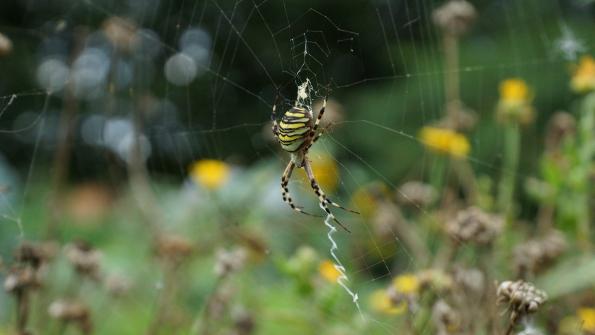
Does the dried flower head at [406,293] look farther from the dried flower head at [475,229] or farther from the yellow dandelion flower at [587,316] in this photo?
the yellow dandelion flower at [587,316]

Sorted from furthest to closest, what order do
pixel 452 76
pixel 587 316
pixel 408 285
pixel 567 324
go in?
1. pixel 452 76
2. pixel 567 324
3. pixel 587 316
4. pixel 408 285

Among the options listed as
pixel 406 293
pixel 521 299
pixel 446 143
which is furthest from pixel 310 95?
pixel 521 299

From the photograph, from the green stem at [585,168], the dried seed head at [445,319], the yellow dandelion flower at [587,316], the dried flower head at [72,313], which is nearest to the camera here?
the dried seed head at [445,319]

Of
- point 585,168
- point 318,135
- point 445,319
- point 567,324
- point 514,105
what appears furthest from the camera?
point 514,105

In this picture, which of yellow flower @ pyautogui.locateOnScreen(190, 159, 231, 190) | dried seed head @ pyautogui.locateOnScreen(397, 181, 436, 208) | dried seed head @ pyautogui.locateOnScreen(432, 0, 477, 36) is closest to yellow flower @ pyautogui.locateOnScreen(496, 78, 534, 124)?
dried seed head @ pyautogui.locateOnScreen(432, 0, 477, 36)

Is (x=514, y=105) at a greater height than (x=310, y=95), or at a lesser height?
greater

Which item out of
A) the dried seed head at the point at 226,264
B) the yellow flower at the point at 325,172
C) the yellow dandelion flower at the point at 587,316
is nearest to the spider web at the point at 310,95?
the yellow flower at the point at 325,172

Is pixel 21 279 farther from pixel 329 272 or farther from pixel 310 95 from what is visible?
pixel 310 95
